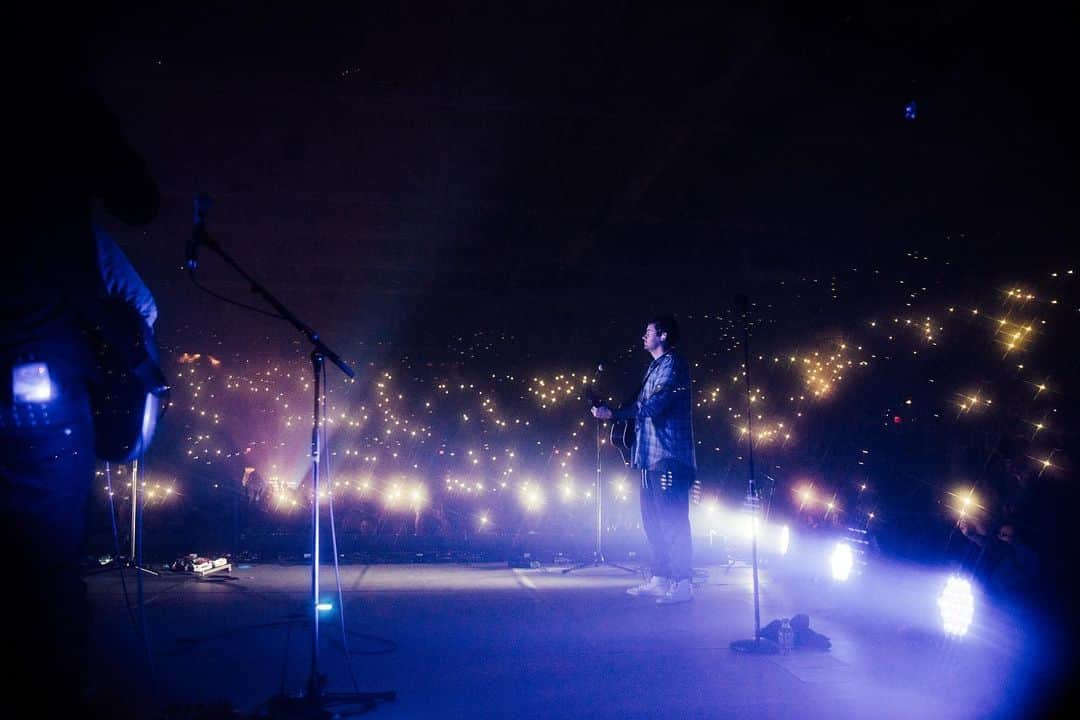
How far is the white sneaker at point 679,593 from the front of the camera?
4504 mm

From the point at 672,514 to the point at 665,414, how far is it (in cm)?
70

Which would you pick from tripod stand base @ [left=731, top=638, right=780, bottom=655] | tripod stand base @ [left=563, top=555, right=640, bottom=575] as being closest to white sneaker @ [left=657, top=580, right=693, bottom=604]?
tripod stand base @ [left=731, top=638, right=780, bottom=655]

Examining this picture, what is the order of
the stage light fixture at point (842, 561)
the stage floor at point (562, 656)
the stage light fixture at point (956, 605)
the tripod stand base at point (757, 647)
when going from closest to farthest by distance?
the stage floor at point (562, 656) < the tripod stand base at point (757, 647) < the stage light fixture at point (956, 605) < the stage light fixture at point (842, 561)

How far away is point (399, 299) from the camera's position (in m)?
9.30

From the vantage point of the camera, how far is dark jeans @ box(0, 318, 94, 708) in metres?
1.55

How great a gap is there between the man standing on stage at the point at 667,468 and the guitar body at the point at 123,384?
3092 millimetres

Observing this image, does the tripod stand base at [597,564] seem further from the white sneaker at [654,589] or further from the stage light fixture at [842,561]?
the stage light fixture at [842,561]

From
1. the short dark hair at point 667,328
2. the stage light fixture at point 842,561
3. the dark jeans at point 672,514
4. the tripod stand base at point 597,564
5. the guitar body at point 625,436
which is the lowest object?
the tripod stand base at point 597,564

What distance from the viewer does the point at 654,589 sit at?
15.4ft

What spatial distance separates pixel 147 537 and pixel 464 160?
497 centimetres

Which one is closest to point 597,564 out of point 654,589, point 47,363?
point 654,589

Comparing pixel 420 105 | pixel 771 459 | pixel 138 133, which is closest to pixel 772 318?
pixel 771 459

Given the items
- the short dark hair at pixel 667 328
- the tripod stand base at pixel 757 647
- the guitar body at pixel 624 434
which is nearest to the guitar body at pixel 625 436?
the guitar body at pixel 624 434

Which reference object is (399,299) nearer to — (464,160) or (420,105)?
(464,160)
